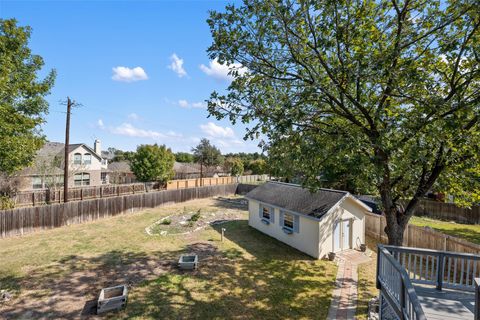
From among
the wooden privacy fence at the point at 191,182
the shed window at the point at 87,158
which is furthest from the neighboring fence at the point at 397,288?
the shed window at the point at 87,158

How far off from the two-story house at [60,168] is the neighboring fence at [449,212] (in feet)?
106

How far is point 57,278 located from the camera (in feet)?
29.7

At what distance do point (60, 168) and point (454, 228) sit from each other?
36.2 meters

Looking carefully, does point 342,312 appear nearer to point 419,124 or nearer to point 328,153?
point 328,153

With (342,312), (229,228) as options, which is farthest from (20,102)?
(342,312)

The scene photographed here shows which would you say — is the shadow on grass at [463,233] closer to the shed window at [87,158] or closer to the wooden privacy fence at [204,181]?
the wooden privacy fence at [204,181]

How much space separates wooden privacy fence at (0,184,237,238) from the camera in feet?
45.1

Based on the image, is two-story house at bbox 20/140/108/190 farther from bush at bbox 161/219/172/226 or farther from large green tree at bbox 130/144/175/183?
bush at bbox 161/219/172/226

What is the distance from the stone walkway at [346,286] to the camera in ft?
23.7

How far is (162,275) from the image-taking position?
369 inches

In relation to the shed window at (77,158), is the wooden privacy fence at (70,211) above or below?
below

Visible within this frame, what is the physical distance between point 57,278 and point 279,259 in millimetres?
8895

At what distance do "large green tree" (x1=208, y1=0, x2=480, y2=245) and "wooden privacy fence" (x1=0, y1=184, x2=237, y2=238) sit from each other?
559 inches

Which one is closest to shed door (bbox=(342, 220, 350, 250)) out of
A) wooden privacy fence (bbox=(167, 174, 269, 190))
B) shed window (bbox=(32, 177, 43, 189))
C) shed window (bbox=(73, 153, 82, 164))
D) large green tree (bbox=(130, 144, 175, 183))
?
large green tree (bbox=(130, 144, 175, 183))
